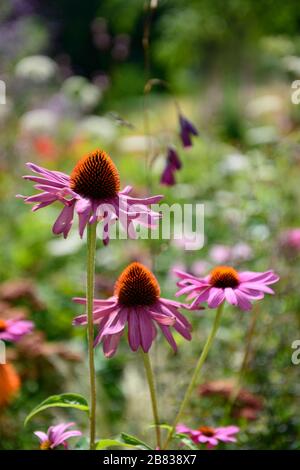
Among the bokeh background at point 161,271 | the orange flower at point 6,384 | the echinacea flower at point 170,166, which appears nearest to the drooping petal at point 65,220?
the bokeh background at point 161,271

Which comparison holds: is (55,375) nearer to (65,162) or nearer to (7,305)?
(7,305)

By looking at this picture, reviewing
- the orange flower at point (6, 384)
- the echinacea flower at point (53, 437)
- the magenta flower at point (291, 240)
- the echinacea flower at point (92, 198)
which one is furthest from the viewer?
the magenta flower at point (291, 240)

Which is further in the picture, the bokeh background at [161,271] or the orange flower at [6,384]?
the bokeh background at [161,271]

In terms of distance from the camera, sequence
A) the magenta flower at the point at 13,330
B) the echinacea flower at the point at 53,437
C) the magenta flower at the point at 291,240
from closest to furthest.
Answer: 1. the echinacea flower at the point at 53,437
2. the magenta flower at the point at 13,330
3. the magenta flower at the point at 291,240

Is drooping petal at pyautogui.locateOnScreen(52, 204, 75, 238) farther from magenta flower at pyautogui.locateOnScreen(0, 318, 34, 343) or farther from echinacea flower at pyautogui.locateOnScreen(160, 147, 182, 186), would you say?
echinacea flower at pyautogui.locateOnScreen(160, 147, 182, 186)

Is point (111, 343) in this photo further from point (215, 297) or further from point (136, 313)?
point (215, 297)

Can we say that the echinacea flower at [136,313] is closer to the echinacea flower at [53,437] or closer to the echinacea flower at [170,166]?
the echinacea flower at [53,437]

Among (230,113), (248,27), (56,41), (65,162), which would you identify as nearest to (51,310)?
(65,162)

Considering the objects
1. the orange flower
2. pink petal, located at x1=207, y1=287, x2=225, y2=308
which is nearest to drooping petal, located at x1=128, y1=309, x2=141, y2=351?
pink petal, located at x1=207, y1=287, x2=225, y2=308
